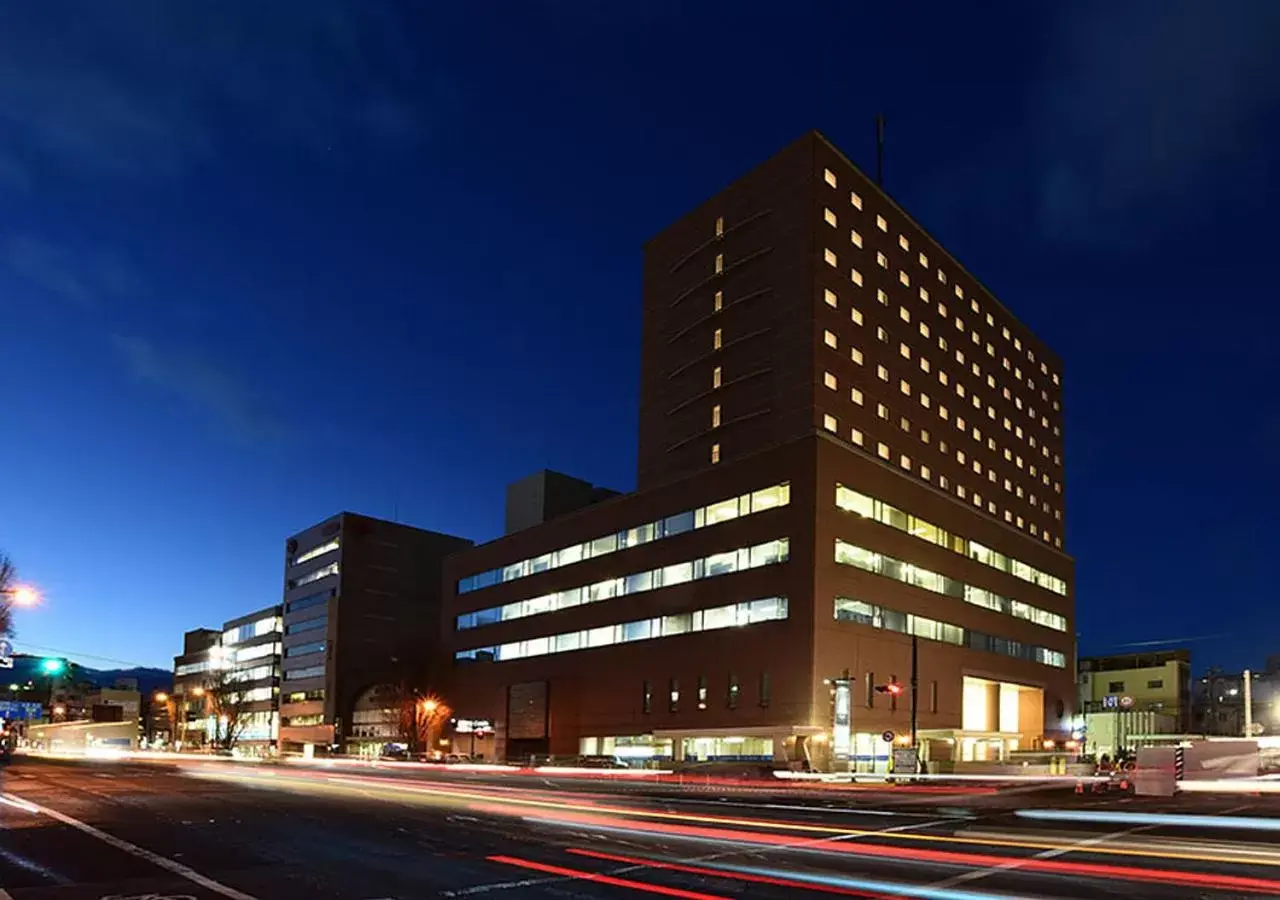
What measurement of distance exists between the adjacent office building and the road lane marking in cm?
11396

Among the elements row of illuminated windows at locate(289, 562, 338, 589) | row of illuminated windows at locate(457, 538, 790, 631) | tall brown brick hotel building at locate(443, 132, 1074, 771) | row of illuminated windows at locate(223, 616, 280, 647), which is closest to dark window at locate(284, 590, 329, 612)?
row of illuminated windows at locate(289, 562, 338, 589)

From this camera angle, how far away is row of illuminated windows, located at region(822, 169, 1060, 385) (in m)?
90.4

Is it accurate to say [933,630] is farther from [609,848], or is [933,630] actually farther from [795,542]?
[609,848]

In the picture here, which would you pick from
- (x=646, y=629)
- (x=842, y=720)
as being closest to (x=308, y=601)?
(x=646, y=629)

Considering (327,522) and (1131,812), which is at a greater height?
(327,522)

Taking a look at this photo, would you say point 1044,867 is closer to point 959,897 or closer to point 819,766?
point 959,897

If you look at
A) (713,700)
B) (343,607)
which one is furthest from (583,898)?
(343,607)

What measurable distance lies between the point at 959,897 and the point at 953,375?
9497 centimetres

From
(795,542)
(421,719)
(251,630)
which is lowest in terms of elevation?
(421,719)

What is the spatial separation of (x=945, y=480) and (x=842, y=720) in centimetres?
3832

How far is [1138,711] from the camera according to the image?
443ft

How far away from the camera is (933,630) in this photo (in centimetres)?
8638

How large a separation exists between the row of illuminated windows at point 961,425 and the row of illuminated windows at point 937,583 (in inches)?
554

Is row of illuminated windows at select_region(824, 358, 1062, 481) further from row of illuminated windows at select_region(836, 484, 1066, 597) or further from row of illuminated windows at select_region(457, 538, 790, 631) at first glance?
row of illuminated windows at select_region(457, 538, 790, 631)
